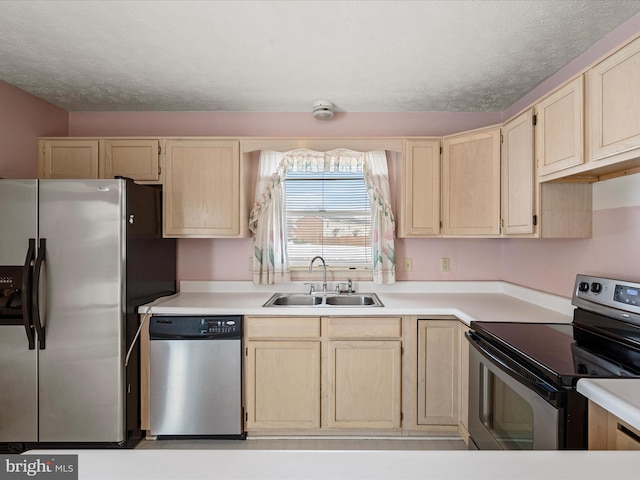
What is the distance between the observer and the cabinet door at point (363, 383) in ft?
7.51

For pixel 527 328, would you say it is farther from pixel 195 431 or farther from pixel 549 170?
pixel 195 431

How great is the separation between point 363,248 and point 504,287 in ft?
3.91

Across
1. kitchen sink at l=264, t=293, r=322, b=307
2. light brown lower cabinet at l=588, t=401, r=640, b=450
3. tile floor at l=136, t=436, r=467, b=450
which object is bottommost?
tile floor at l=136, t=436, r=467, b=450

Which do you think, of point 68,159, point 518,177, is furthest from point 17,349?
point 518,177

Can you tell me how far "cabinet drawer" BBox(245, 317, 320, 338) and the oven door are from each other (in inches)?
37.8

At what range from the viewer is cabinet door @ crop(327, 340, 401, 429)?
229cm

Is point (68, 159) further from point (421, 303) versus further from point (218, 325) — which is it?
point (421, 303)

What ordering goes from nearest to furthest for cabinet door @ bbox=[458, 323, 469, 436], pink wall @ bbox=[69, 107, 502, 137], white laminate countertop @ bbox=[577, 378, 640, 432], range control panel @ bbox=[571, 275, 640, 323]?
white laminate countertop @ bbox=[577, 378, 640, 432] < range control panel @ bbox=[571, 275, 640, 323] < cabinet door @ bbox=[458, 323, 469, 436] < pink wall @ bbox=[69, 107, 502, 137]

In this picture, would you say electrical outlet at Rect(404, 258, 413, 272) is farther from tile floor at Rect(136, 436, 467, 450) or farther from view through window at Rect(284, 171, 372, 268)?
tile floor at Rect(136, 436, 467, 450)

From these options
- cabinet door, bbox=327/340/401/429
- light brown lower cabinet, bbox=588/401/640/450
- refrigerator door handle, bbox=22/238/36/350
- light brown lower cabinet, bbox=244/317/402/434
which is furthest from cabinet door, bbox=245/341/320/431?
light brown lower cabinet, bbox=588/401/640/450

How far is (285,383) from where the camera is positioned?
2.29 m

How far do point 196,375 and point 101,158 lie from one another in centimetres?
174

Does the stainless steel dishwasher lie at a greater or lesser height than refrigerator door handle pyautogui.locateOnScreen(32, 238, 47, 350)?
lesser

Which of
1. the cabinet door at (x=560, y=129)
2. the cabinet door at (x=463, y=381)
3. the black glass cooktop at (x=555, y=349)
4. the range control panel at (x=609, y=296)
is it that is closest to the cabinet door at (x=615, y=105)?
the cabinet door at (x=560, y=129)
